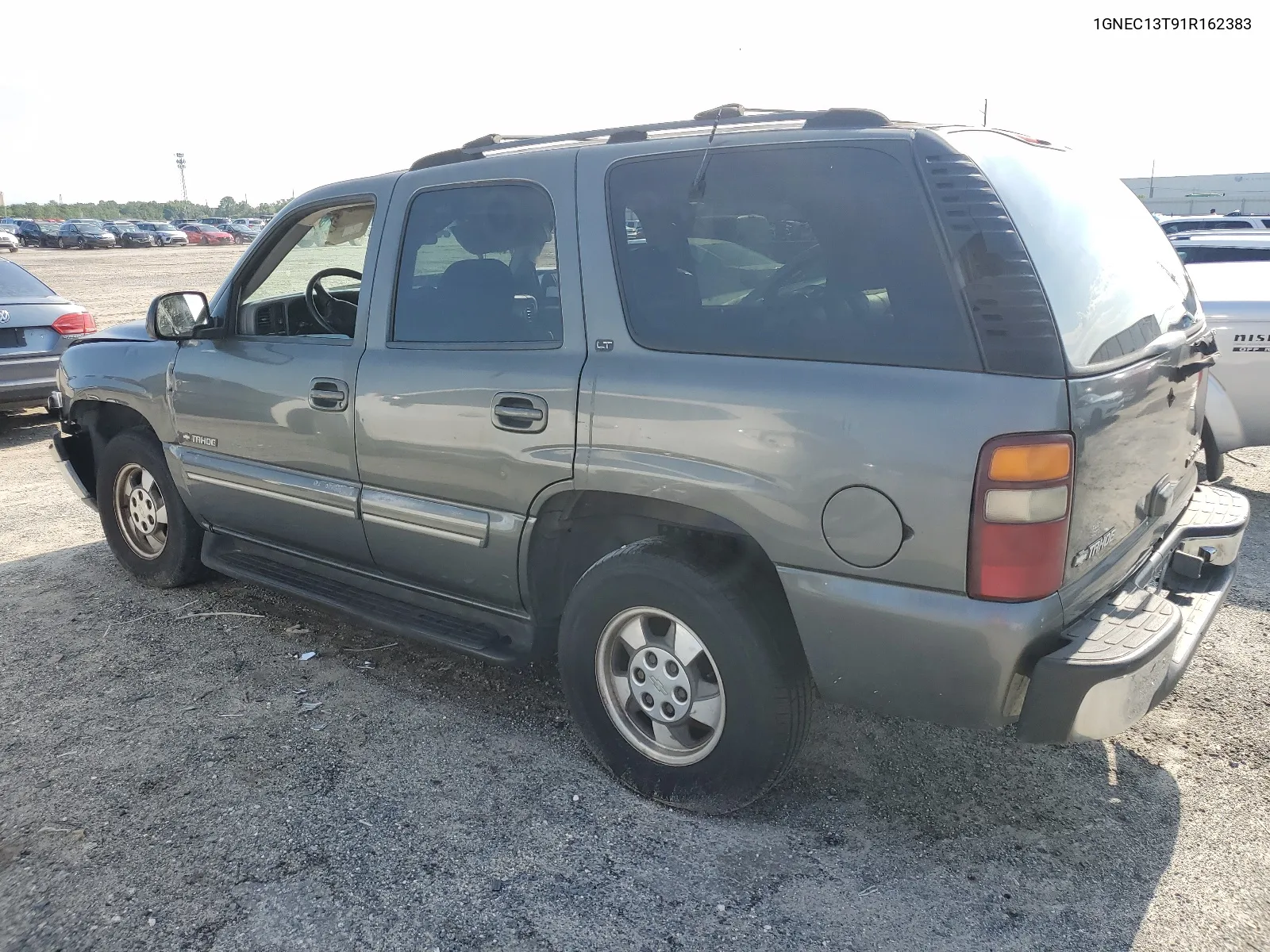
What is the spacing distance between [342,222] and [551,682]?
206cm

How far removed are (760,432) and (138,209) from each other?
135m

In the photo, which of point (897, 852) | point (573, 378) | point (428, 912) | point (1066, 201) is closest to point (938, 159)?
point (1066, 201)

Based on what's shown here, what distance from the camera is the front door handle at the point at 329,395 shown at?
3.61 meters

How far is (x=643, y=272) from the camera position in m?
2.90

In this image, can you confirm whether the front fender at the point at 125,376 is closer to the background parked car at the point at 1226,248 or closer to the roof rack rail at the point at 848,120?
the roof rack rail at the point at 848,120

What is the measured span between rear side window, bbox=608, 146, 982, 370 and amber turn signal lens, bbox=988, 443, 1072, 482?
0.73ft

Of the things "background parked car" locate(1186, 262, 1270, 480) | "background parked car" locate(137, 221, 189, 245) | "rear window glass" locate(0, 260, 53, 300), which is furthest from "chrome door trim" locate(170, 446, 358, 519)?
"background parked car" locate(137, 221, 189, 245)

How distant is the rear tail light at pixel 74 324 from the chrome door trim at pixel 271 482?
531 cm

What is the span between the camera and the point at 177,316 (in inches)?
170

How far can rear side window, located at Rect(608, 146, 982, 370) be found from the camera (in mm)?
2381

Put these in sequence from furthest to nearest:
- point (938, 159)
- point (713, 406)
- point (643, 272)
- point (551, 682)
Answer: point (551, 682) → point (643, 272) → point (713, 406) → point (938, 159)

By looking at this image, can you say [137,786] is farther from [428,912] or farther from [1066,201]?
[1066,201]

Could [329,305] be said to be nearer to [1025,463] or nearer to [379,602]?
[379,602]

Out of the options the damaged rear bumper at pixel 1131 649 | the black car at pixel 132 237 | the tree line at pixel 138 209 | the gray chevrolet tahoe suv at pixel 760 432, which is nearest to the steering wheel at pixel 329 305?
the gray chevrolet tahoe suv at pixel 760 432
